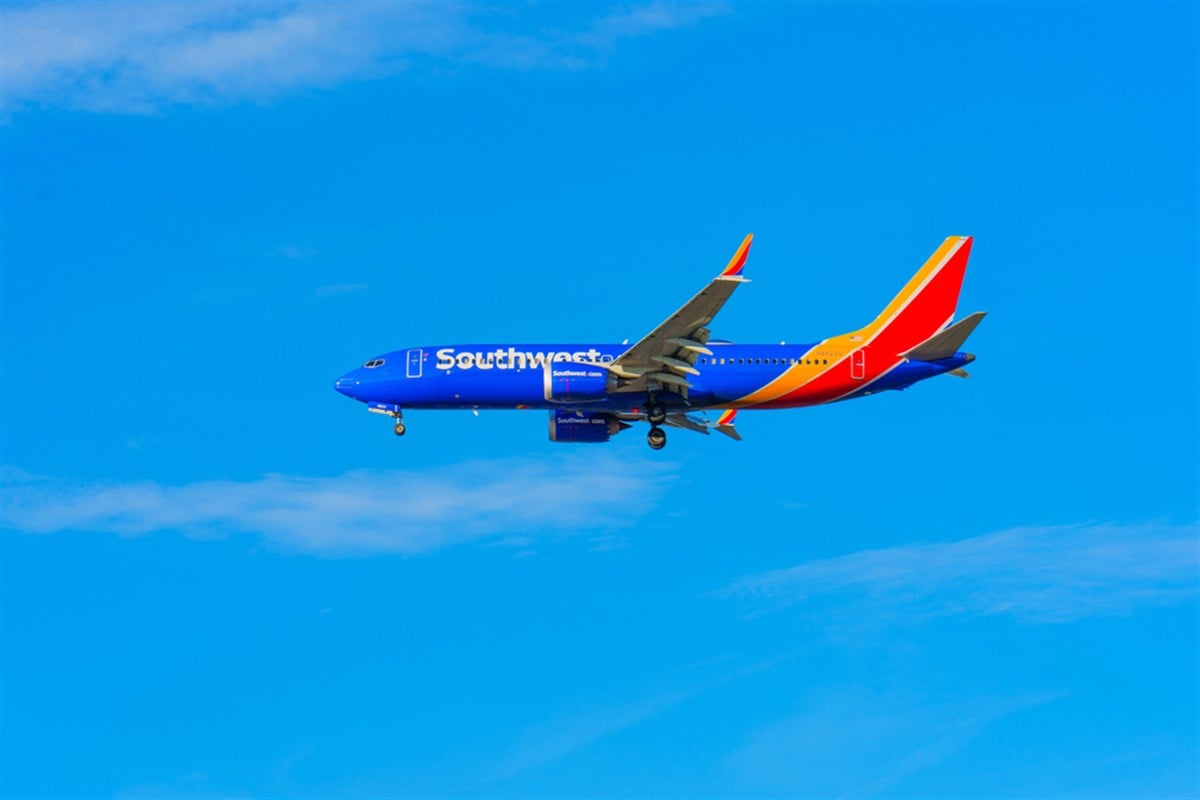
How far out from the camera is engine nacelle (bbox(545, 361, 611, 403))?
3575 inches

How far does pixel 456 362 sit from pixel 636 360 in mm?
9605

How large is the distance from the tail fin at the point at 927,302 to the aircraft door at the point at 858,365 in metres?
1.24

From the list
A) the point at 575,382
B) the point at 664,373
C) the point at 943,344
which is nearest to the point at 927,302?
the point at 943,344

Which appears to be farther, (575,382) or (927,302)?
(927,302)

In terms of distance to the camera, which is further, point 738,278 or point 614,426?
point 614,426

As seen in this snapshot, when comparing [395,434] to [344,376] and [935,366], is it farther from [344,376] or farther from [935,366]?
[935,366]

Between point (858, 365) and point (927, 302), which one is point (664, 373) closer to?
point (858, 365)

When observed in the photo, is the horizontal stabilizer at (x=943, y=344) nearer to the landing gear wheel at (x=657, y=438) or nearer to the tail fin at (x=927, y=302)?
the tail fin at (x=927, y=302)

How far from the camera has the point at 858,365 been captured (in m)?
94.6

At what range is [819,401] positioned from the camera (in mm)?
95625

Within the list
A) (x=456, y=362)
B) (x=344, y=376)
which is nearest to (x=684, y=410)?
(x=456, y=362)

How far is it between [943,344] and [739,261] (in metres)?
14.7

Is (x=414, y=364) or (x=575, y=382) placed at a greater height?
(x=414, y=364)

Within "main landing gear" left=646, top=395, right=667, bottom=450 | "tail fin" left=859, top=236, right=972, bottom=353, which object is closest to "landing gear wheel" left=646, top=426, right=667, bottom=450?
"main landing gear" left=646, top=395, right=667, bottom=450
